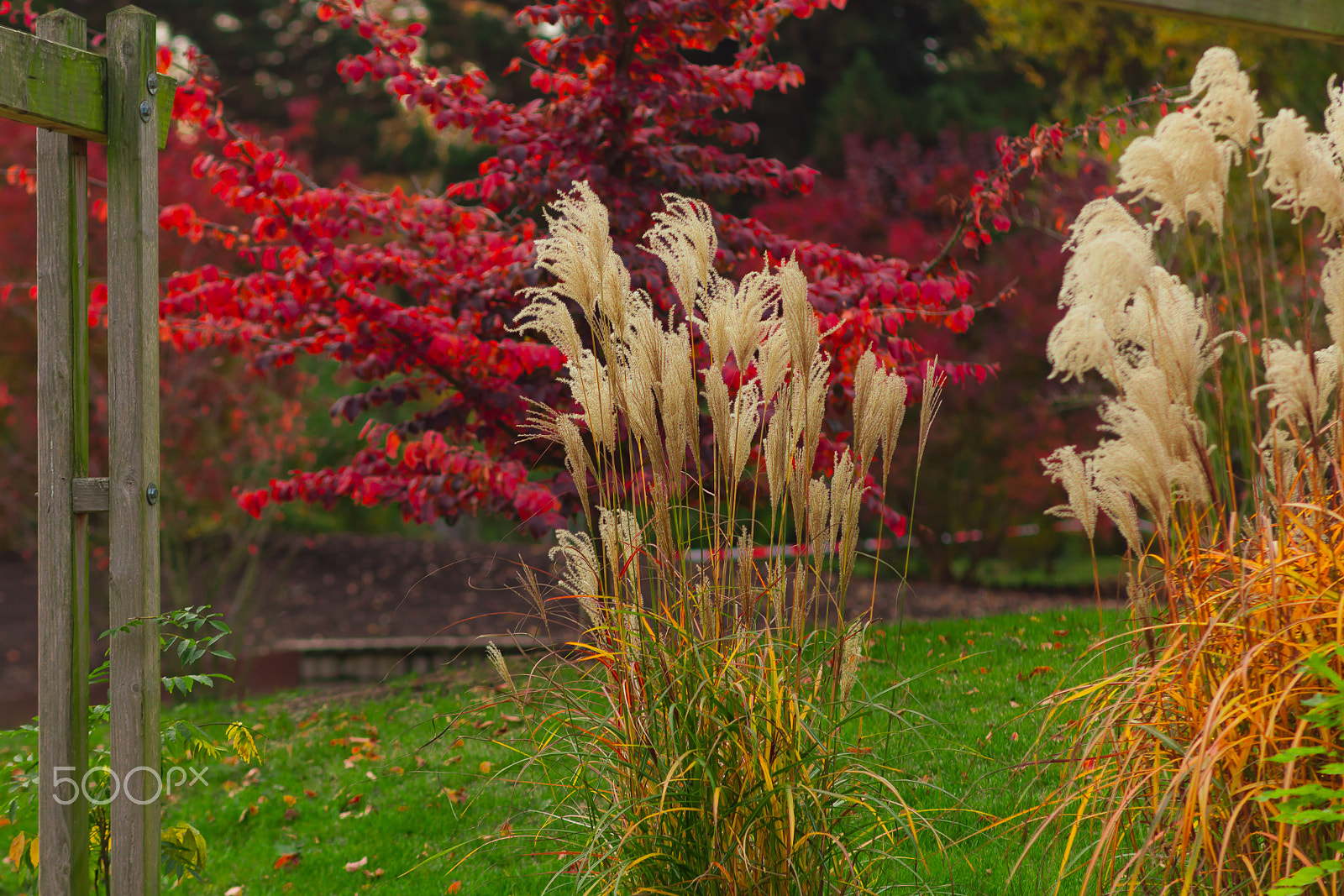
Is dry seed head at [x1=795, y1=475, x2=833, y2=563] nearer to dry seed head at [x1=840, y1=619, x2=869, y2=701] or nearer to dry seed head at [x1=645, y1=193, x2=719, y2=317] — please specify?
dry seed head at [x1=840, y1=619, x2=869, y2=701]

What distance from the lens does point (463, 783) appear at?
15.6ft

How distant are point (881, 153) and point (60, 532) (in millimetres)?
9711

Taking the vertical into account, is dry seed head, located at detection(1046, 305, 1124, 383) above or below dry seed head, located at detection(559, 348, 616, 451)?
above

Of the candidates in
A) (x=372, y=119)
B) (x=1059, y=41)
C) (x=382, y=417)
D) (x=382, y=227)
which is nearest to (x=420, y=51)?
(x=372, y=119)

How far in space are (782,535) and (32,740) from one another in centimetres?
615

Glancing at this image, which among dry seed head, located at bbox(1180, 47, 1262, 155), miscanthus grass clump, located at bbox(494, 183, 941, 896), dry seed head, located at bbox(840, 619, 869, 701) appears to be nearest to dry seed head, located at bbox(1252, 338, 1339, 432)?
dry seed head, located at bbox(1180, 47, 1262, 155)

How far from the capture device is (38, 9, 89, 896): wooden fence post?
2.58m

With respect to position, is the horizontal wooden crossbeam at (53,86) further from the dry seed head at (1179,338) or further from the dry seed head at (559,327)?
the dry seed head at (1179,338)

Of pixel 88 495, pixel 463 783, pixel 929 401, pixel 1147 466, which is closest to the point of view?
pixel 1147 466

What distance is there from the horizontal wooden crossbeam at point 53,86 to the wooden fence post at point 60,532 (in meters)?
0.08

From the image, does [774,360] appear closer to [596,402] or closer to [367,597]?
[596,402]

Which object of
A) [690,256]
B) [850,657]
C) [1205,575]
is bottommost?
[850,657]

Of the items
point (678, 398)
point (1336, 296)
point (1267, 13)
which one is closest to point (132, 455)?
point (678, 398)

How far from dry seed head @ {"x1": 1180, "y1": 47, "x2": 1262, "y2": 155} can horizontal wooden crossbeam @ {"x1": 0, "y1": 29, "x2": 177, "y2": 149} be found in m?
2.62
